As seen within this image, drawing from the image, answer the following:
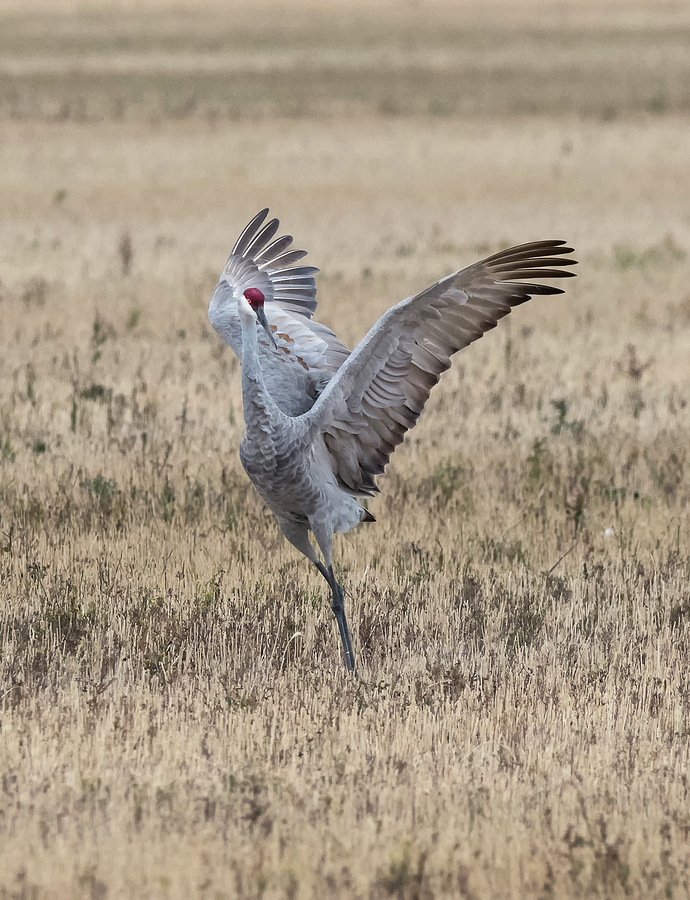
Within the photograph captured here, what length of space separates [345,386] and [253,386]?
44 centimetres

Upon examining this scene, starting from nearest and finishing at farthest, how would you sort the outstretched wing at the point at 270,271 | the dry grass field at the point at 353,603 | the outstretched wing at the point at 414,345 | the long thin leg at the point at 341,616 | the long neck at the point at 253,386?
1. the dry grass field at the point at 353,603
2. the outstretched wing at the point at 414,345
3. the long neck at the point at 253,386
4. the long thin leg at the point at 341,616
5. the outstretched wing at the point at 270,271

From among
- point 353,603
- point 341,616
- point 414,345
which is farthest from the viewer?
point 353,603

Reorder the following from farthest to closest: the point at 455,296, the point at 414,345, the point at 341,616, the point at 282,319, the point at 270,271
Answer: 1. the point at 270,271
2. the point at 282,319
3. the point at 341,616
4. the point at 414,345
5. the point at 455,296

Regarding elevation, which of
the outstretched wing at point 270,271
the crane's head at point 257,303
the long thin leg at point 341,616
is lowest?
the long thin leg at point 341,616

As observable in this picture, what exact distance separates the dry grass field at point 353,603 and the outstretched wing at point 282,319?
109 cm

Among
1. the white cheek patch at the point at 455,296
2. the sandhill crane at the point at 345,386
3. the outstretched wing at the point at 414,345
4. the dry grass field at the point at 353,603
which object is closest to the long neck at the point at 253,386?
the sandhill crane at the point at 345,386

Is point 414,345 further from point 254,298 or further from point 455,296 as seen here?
point 254,298

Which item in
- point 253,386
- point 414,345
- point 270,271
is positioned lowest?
point 253,386

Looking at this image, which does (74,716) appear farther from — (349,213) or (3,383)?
(349,213)

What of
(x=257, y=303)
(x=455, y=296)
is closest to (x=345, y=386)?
(x=257, y=303)

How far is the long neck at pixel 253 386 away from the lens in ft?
19.4

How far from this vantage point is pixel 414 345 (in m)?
6.05

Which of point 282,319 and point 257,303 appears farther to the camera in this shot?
point 282,319

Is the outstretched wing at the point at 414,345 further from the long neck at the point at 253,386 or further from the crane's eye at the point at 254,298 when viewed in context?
the crane's eye at the point at 254,298
